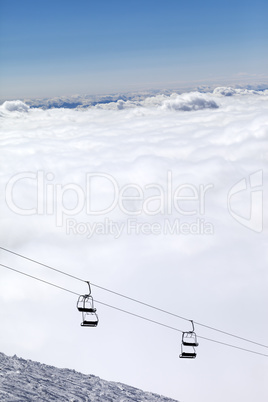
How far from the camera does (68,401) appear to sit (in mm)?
189000

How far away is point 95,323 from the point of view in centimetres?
3247

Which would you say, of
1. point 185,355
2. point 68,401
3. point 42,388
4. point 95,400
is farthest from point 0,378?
point 185,355

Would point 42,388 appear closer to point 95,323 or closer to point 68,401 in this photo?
point 68,401

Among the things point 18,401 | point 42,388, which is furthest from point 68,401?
point 18,401

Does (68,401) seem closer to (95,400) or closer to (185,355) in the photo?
(95,400)

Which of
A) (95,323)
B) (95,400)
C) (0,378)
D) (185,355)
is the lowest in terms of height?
(95,400)

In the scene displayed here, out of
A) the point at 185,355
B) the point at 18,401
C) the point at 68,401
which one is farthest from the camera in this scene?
the point at 68,401

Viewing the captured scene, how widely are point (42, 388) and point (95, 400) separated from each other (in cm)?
2848

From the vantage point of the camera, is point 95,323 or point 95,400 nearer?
point 95,323

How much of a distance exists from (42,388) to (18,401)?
3088 cm

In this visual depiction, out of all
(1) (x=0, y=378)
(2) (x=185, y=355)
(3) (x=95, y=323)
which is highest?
(3) (x=95, y=323)

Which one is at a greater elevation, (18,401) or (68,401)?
(18,401)

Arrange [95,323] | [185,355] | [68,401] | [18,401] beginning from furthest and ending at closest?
[68,401]
[18,401]
[185,355]
[95,323]

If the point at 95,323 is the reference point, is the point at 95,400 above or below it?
below
